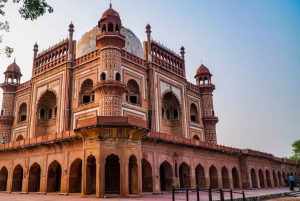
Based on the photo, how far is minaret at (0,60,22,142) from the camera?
82.9 ft

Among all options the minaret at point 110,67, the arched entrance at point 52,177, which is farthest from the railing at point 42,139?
the minaret at point 110,67

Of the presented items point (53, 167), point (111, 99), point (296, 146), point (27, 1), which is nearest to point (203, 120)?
point (111, 99)

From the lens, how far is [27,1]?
7.54 m

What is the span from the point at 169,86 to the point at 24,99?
12.4 meters

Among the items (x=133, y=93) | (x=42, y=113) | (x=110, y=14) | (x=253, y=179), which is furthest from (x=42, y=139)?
(x=253, y=179)

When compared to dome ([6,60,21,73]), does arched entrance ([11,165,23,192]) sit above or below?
below

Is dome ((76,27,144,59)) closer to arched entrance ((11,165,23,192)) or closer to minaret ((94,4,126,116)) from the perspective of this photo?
minaret ((94,4,126,116))

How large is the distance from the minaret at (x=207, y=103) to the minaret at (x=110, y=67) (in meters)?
11.6

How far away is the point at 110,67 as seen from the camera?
1827 cm

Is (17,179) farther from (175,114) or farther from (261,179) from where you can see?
(261,179)

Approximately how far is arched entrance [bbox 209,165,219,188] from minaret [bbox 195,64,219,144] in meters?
7.12

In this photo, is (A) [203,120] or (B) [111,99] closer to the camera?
(B) [111,99]

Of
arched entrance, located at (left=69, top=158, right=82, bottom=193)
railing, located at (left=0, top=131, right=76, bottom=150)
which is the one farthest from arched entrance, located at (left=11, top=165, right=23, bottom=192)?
arched entrance, located at (left=69, top=158, right=82, bottom=193)

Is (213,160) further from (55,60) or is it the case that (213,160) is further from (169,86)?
(55,60)
